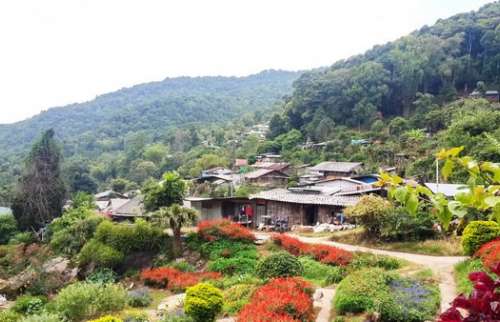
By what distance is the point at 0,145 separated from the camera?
421 feet

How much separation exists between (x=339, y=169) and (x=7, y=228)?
32926 millimetres

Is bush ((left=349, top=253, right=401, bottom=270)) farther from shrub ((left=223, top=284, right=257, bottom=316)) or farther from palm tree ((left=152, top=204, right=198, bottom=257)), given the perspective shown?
palm tree ((left=152, top=204, right=198, bottom=257))

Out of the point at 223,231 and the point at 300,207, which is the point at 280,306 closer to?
the point at 223,231

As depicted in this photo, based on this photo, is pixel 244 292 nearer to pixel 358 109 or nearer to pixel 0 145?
pixel 358 109

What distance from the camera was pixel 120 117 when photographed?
442ft

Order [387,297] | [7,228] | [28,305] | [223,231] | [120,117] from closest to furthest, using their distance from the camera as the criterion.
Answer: [387,297]
[28,305]
[223,231]
[7,228]
[120,117]

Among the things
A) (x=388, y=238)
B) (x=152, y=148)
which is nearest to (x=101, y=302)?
(x=388, y=238)

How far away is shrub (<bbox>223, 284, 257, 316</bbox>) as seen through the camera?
13818 mm

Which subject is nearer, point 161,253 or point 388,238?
point 388,238

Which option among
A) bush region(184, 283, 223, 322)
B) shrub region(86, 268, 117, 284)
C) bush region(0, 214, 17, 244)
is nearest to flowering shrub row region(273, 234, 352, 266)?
bush region(184, 283, 223, 322)

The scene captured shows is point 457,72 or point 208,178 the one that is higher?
point 457,72

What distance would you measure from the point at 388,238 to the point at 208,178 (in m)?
31.8

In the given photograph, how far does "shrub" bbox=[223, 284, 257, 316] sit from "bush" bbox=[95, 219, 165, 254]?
9370mm

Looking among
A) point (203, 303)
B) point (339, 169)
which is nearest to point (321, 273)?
point (203, 303)
